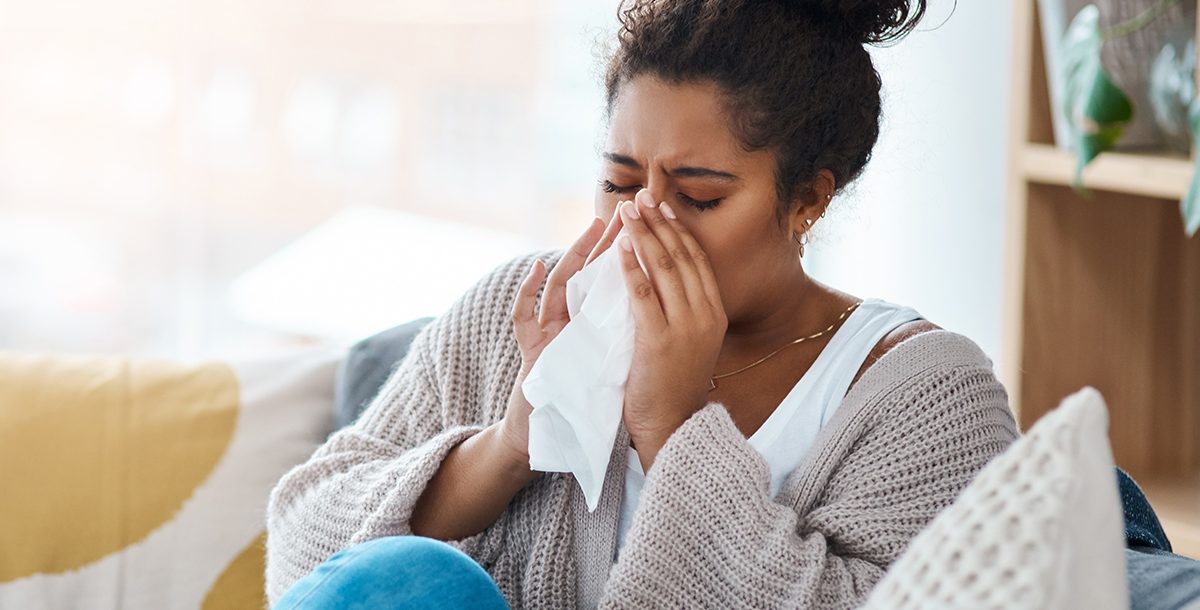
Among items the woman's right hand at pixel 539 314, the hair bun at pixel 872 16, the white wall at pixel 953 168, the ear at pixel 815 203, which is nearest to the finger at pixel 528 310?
the woman's right hand at pixel 539 314

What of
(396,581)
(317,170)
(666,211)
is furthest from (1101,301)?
(317,170)

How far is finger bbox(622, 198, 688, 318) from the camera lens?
1.20 m

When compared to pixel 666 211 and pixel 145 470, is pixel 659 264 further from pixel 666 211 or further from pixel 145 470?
pixel 145 470

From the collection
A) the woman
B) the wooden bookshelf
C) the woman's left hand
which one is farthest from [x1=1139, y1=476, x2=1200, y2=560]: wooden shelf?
the woman's left hand

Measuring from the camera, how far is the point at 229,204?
2924 mm

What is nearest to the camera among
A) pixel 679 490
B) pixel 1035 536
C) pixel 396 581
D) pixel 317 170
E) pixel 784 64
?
pixel 1035 536

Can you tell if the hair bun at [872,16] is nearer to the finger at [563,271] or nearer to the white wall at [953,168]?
the finger at [563,271]

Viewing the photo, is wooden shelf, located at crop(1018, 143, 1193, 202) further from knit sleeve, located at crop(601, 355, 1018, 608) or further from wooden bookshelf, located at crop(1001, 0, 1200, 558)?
knit sleeve, located at crop(601, 355, 1018, 608)

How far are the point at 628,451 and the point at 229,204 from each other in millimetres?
1859

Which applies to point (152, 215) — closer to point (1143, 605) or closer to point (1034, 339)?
point (1034, 339)

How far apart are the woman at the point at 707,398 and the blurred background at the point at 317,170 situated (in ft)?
4.17

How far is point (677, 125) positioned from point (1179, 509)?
1137 mm

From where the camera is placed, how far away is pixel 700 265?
1.22 m

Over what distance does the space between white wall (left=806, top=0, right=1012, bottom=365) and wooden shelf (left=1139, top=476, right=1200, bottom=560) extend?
535mm
